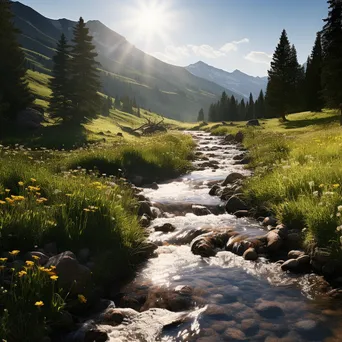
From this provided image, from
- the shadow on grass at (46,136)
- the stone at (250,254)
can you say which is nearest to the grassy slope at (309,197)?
the stone at (250,254)

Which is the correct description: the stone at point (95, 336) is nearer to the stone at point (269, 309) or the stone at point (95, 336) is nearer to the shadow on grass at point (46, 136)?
the stone at point (269, 309)

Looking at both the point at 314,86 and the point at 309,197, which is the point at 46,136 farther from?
the point at 314,86

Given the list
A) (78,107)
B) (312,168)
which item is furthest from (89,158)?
(78,107)

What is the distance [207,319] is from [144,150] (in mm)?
14853

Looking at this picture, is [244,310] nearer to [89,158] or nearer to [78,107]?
[89,158]

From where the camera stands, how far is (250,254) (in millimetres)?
7234

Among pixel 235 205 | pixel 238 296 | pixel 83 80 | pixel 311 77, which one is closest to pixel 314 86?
pixel 311 77

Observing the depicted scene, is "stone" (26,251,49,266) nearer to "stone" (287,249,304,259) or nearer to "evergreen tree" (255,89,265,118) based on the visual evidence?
"stone" (287,249,304,259)

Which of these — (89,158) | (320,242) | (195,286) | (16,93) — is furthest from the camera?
(16,93)

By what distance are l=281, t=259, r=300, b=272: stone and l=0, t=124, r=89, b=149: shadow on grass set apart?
2313 cm

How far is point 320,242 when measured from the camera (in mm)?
6602

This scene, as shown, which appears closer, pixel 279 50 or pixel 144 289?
pixel 144 289

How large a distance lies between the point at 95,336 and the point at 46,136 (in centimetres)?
3065

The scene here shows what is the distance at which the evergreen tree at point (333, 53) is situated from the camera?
3741cm
